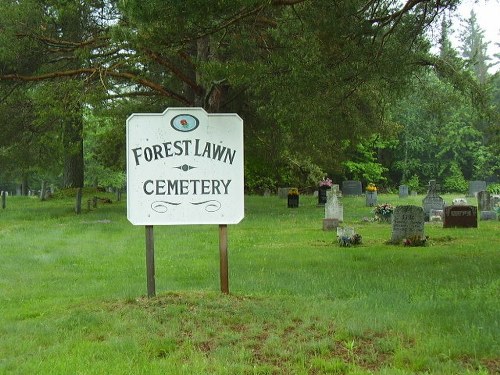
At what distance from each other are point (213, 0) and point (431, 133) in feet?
182

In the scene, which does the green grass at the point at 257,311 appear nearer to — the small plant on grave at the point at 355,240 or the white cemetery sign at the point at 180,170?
the small plant on grave at the point at 355,240

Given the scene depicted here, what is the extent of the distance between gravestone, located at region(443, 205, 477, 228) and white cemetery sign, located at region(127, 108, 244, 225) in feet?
37.6

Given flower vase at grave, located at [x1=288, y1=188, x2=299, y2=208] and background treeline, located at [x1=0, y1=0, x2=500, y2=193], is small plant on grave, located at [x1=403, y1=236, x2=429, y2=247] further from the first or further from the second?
flower vase at grave, located at [x1=288, y1=188, x2=299, y2=208]

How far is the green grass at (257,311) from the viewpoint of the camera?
4480 mm

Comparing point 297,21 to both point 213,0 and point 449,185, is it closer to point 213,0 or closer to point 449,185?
point 213,0

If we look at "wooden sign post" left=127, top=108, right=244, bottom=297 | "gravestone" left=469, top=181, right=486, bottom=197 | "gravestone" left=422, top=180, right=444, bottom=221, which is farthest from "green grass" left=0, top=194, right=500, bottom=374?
"gravestone" left=469, top=181, right=486, bottom=197

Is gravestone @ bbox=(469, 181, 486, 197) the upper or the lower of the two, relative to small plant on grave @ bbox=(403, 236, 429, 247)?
upper

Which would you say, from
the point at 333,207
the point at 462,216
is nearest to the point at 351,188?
the point at 333,207

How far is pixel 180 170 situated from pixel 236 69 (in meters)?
4.37

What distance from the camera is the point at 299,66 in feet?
31.9

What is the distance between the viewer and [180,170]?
6617mm

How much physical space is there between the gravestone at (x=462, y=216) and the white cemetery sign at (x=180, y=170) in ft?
37.6

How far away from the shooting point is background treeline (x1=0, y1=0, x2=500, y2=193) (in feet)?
31.5

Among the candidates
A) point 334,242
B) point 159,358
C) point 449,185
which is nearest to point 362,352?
point 159,358
